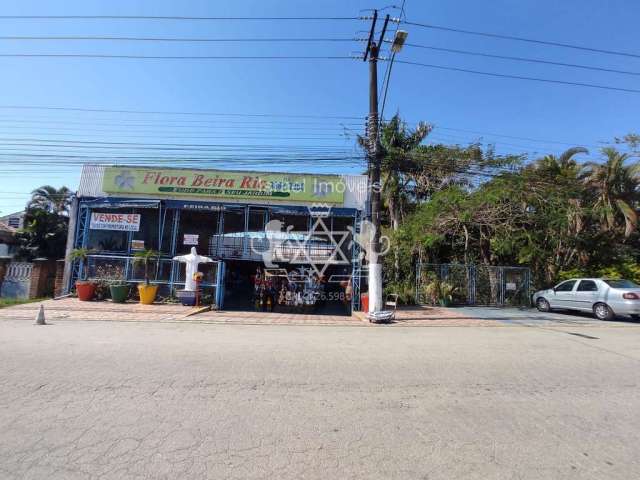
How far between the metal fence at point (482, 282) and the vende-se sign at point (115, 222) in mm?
13754

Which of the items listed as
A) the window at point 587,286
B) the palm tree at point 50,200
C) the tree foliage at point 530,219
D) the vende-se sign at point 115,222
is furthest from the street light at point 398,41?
the palm tree at point 50,200

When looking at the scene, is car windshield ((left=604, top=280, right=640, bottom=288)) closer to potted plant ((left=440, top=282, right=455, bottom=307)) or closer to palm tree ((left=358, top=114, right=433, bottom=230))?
potted plant ((left=440, top=282, right=455, bottom=307))

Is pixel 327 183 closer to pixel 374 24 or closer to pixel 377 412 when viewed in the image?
pixel 374 24

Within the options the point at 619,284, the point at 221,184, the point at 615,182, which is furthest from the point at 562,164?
the point at 221,184

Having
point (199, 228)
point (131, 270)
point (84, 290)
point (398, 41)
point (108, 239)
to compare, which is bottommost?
point (84, 290)

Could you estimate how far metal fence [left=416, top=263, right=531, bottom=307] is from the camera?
17.6 metres

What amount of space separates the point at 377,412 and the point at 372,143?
11282 millimetres

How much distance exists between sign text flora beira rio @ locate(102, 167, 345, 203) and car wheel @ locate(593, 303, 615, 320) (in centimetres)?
1121

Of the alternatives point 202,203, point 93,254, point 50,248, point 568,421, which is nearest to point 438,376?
point 568,421

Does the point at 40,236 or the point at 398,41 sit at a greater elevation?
the point at 398,41

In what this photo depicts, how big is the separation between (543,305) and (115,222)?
1982 cm

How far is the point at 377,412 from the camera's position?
4.12 metres

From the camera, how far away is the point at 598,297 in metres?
13.6

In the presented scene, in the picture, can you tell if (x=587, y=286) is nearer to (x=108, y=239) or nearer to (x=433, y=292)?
(x=433, y=292)
